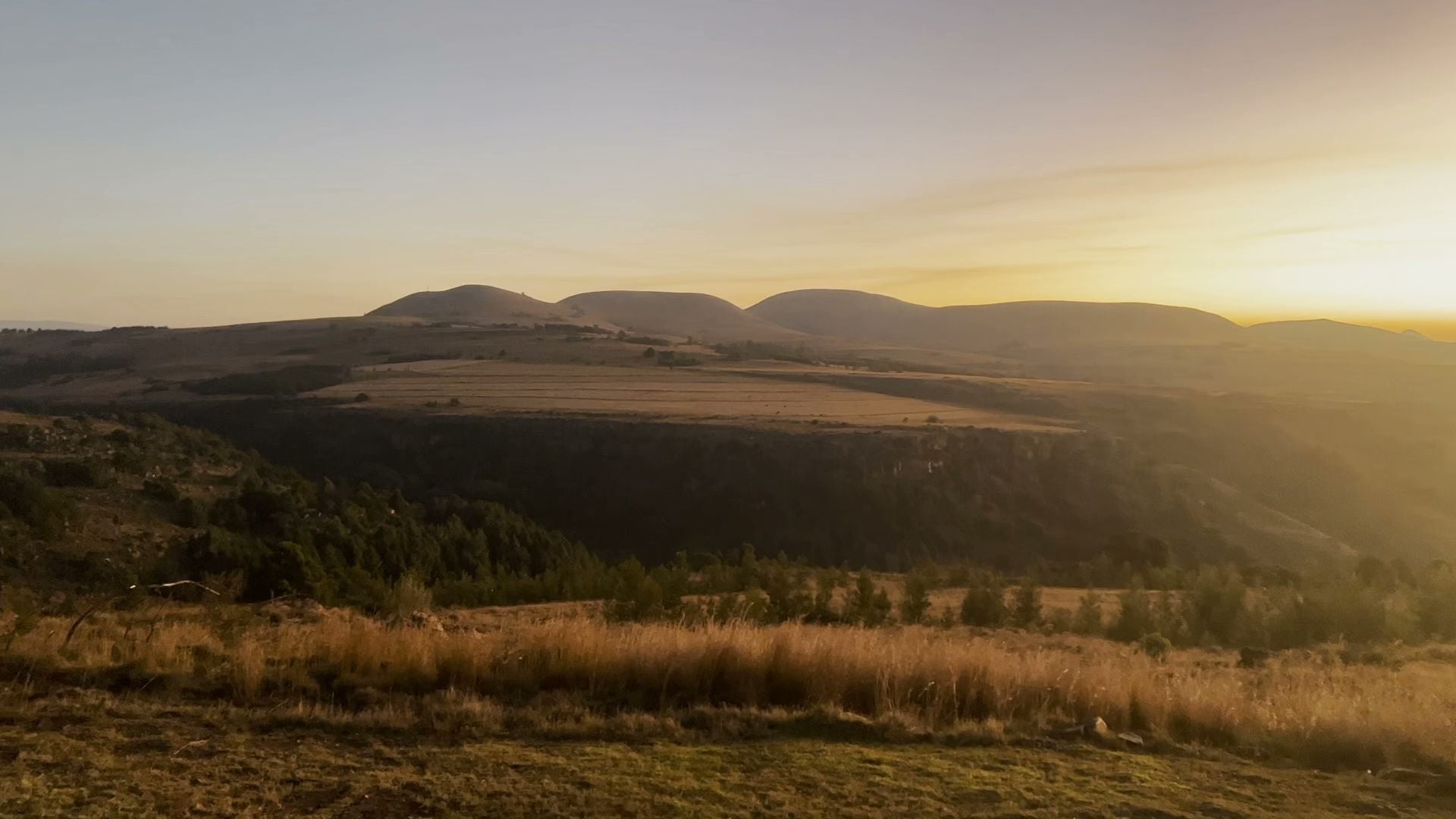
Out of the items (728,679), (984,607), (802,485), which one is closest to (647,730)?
(728,679)

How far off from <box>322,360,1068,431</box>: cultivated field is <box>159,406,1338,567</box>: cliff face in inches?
128

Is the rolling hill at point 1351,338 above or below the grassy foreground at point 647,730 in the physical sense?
above

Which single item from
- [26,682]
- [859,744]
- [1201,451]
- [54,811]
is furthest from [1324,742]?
[1201,451]

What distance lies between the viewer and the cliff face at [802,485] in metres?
40.9

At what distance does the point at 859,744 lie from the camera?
20.6 ft

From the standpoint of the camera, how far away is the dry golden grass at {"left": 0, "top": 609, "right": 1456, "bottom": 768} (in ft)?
22.3

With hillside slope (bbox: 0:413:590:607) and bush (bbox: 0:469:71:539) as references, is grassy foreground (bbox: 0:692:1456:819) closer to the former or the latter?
hillside slope (bbox: 0:413:590:607)

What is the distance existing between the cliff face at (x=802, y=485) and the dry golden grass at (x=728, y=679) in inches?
1205

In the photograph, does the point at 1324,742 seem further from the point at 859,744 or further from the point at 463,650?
the point at 463,650

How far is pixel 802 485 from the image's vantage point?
143 ft

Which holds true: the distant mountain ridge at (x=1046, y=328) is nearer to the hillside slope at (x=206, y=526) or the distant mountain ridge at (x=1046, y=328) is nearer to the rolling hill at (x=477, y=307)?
the rolling hill at (x=477, y=307)

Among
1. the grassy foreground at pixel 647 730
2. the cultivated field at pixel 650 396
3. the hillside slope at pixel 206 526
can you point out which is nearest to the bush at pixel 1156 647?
the grassy foreground at pixel 647 730

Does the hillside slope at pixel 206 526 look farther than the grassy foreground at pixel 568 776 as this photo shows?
Yes

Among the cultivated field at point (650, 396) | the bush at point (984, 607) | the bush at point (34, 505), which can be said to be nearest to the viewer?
the bush at point (984, 607)
